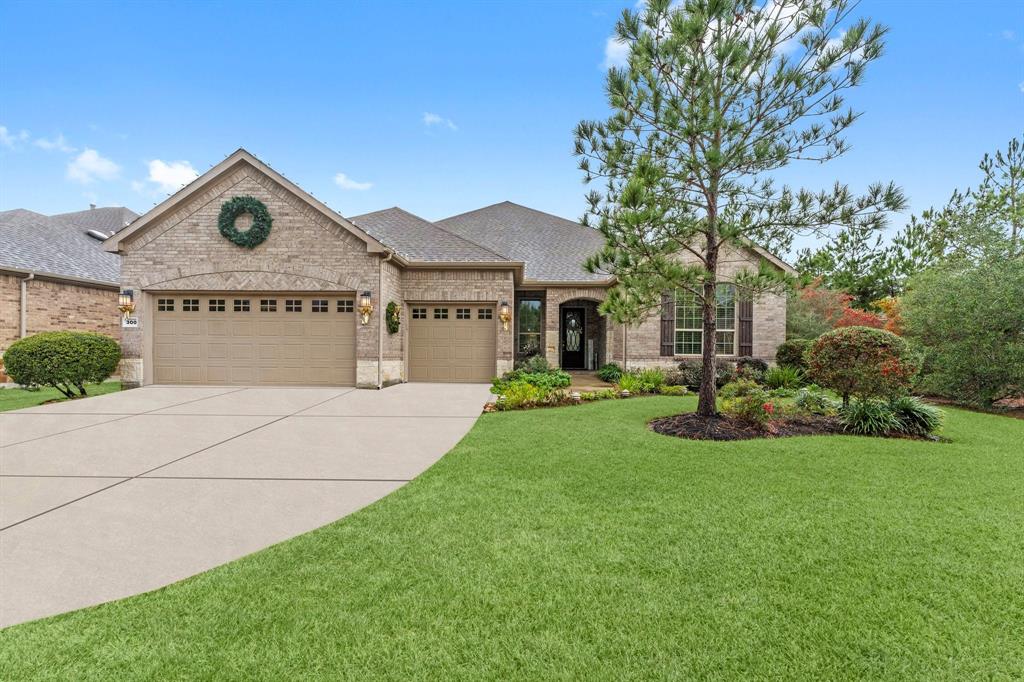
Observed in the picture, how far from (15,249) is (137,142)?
17.4 ft

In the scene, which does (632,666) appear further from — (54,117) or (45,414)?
(54,117)

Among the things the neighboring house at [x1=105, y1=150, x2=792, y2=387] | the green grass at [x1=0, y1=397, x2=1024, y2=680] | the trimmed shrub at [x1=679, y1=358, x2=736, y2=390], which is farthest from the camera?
the trimmed shrub at [x1=679, y1=358, x2=736, y2=390]

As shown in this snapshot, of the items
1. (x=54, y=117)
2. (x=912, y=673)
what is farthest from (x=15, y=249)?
(x=912, y=673)

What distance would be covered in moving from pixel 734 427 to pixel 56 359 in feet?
46.3

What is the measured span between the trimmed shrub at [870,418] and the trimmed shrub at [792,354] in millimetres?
6095

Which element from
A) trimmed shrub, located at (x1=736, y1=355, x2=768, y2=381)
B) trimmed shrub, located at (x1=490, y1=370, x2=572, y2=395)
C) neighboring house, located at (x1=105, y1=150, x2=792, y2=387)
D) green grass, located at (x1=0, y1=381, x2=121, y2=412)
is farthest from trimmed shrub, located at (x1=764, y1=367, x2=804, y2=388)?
green grass, located at (x1=0, y1=381, x2=121, y2=412)

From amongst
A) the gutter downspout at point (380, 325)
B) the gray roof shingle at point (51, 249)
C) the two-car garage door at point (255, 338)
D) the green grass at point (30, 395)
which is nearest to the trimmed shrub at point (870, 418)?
the gutter downspout at point (380, 325)

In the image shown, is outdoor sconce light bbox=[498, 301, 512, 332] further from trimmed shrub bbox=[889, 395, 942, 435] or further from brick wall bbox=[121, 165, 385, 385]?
trimmed shrub bbox=[889, 395, 942, 435]

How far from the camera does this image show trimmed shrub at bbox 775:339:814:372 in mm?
12656

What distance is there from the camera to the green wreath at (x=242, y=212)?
1149cm

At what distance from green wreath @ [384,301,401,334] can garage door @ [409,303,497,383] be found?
0.98 metres

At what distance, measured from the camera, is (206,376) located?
11.8 m

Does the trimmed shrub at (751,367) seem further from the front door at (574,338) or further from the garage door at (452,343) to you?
the garage door at (452,343)

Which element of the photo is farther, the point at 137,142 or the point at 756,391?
the point at 137,142
